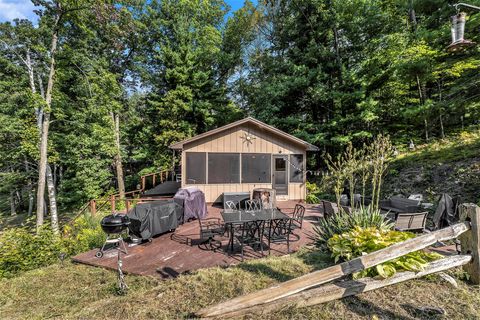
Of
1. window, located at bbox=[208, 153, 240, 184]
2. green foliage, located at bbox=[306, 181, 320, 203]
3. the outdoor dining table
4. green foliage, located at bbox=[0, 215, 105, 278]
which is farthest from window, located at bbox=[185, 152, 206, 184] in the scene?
green foliage, located at bbox=[306, 181, 320, 203]

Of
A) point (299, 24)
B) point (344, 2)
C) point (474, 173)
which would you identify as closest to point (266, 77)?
point (299, 24)

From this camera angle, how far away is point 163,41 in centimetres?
1738

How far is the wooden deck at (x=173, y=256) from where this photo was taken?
394 centimetres

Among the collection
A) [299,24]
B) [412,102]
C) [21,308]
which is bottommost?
[21,308]

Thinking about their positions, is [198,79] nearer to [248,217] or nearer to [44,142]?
[44,142]

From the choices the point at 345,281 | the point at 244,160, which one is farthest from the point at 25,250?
the point at 244,160

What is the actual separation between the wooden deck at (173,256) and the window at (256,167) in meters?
4.02

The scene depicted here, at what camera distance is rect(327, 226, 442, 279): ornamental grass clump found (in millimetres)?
2859

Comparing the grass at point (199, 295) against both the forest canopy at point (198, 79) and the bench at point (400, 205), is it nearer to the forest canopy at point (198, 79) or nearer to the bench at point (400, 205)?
the bench at point (400, 205)

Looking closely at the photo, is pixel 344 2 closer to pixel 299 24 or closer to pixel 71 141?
pixel 299 24

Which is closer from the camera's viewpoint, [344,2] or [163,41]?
[344,2]

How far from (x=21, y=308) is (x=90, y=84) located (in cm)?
1233

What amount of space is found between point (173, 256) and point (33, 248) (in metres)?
3.30

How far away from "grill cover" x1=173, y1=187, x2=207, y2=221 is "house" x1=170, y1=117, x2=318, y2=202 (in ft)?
5.28
